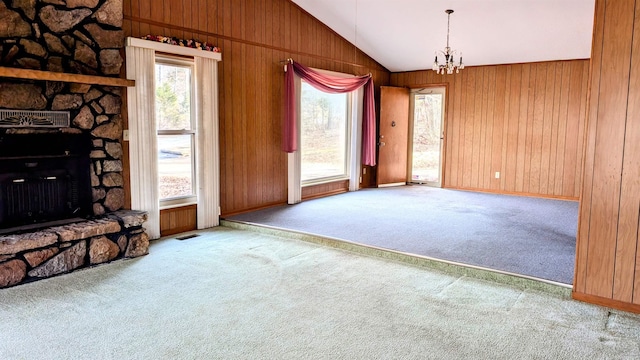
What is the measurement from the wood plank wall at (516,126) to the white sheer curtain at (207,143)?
4.62 meters

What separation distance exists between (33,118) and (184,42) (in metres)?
1.77

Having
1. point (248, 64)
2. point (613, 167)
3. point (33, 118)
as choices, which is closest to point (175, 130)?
point (248, 64)

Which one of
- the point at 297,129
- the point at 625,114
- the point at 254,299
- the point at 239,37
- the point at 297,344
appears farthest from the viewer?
the point at 297,129

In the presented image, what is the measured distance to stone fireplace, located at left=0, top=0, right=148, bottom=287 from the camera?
12.4 feet

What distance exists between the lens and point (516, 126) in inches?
306

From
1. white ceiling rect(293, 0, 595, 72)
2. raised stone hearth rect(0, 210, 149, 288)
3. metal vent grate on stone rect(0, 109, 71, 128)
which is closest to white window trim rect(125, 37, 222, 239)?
raised stone hearth rect(0, 210, 149, 288)

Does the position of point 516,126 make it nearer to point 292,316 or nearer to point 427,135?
point 427,135

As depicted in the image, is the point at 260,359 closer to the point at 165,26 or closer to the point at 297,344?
the point at 297,344

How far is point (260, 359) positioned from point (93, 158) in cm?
288

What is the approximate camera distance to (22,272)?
361 centimetres

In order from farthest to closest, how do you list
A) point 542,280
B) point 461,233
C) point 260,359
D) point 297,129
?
point 297,129 < point 461,233 < point 542,280 < point 260,359

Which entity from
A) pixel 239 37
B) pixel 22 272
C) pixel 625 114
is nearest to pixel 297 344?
pixel 22 272

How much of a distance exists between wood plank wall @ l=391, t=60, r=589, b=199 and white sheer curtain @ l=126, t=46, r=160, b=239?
5.41 meters

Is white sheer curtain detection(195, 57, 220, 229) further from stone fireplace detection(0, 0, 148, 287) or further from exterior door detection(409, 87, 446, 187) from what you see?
exterior door detection(409, 87, 446, 187)
